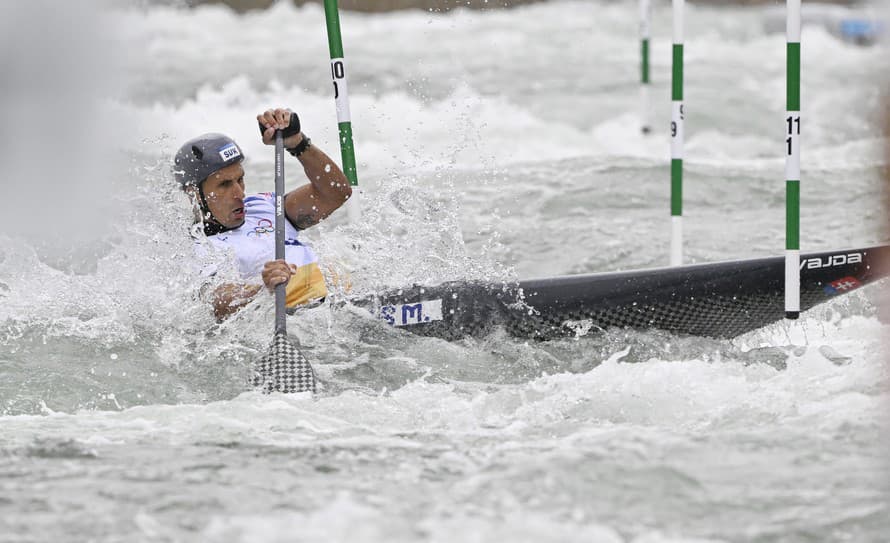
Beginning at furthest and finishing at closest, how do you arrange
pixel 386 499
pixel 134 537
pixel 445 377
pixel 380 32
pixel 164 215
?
pixel 380 32
pixel 164 215
pixel 445 377
pixel 386 499
pixel 134 537

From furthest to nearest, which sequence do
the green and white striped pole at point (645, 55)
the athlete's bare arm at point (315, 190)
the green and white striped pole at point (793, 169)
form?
the green and white striped pole at point (645, 55)
the athlete's bare arm at point (315, 190)
the green and white striped pole at point (793, 169)

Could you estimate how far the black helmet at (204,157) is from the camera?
5164 mm

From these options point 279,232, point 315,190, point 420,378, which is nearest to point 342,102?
point 315,190

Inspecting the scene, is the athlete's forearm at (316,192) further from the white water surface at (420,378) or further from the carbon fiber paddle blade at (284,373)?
the carbon fiber paddle blade at (284,373)

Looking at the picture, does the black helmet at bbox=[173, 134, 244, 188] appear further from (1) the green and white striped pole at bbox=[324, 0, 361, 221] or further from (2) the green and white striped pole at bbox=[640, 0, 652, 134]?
(2) the green and white striped pole at bbox=[640, 0, 652, 134]

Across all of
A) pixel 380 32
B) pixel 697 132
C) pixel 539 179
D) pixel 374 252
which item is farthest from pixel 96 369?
pixel 380 32

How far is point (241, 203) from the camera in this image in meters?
5.27

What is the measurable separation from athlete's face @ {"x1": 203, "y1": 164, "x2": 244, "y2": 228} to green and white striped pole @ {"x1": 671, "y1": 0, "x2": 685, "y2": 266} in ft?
6.93

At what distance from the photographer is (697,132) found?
12.9 metres

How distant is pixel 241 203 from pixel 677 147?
2.22 meters

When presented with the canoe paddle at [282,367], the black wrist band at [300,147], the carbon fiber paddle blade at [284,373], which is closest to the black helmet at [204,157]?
the black wrist band at [300,147]

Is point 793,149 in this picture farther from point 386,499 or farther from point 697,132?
point 697,132

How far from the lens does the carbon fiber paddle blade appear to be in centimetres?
443

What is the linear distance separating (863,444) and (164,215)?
119 inches
